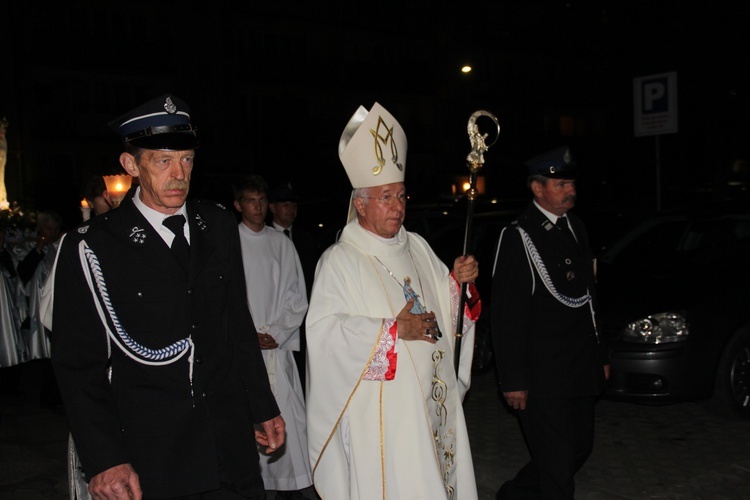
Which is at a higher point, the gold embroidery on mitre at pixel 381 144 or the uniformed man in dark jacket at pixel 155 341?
the gold embroidery on mitre at pixel 381 144

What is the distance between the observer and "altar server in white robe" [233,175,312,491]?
18.1 feet

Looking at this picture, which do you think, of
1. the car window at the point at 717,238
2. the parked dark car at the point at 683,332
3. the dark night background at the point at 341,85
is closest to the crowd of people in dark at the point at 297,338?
the parked dark car at the point at 683,332

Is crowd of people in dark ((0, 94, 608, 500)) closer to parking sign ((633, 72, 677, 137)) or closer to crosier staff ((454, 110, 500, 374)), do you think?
crosier staff ((454, 110, 500, 374))

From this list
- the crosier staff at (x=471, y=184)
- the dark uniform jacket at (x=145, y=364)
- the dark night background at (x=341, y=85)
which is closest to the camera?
the dark uniform jacket at (x=145, y=364)

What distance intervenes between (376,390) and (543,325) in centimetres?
124

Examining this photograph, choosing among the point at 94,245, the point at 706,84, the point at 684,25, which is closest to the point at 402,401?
the point at 94,245

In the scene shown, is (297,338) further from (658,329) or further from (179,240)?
(658,329)

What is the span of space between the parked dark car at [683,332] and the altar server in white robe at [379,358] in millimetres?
3116

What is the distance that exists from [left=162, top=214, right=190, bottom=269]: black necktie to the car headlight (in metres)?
4.65

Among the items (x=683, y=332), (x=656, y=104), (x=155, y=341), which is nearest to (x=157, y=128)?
(x=155, y=341)

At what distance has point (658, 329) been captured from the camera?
22.1 ft

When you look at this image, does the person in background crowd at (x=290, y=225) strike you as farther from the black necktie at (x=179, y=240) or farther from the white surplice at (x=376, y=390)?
the black necktie at (x=179, y=240)

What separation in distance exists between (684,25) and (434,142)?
24698mm

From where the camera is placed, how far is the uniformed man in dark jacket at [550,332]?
450 cm
